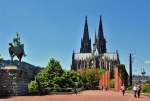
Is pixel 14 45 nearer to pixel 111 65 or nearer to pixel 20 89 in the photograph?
pixel 20 89

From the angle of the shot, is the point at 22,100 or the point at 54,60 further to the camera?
the point at 54,60

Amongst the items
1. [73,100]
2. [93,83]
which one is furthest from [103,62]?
[73,100]

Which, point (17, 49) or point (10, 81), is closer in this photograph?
point (10, 81)

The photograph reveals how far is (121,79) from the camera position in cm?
7819

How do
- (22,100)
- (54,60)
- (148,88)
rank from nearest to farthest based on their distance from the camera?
1. (22,100)
2. (148,88)
3. (54,60)

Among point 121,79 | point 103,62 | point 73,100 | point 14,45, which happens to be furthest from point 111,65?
point 73,100

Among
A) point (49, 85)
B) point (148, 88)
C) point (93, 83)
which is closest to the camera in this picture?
point (148, 88)

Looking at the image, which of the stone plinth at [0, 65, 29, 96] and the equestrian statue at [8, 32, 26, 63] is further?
the equestrian statue at [8, 32, 26, 63]

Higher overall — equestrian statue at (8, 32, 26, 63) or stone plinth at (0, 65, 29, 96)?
equestrian statue at (8, 32, 26, 63)

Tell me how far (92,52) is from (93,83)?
78.5 m

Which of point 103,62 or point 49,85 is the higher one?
point 103,62

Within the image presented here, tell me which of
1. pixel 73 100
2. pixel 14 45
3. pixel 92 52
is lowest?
pixel 73 100

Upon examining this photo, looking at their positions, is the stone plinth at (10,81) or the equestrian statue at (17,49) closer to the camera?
the stone plinth at (10,81)

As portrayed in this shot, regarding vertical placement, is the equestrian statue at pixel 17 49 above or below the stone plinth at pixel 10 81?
above
